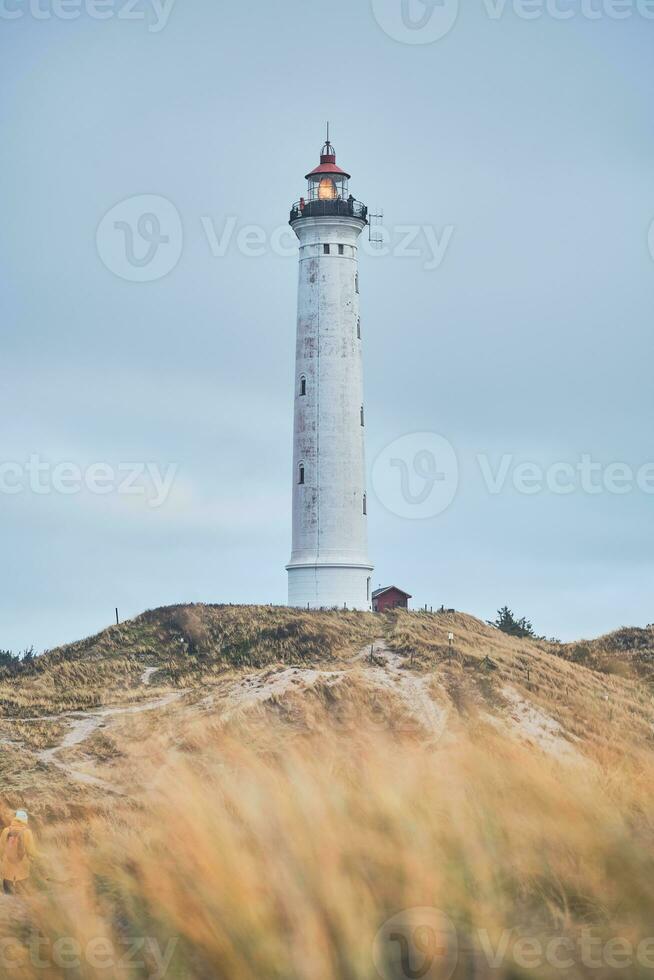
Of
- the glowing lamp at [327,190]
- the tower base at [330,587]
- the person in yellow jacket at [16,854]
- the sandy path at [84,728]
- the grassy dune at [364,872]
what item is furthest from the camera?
the glowing lamp at [327,190]

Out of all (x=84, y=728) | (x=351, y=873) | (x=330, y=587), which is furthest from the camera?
(x=330, y=587)

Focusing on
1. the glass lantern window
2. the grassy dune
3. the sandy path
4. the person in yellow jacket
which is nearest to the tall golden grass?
the grassy dune

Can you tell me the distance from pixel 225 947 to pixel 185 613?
123 feet

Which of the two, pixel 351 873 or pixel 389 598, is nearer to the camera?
pixel 351 873

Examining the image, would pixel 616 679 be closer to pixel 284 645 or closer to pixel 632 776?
pixel 284 645

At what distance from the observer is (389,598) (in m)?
45.8

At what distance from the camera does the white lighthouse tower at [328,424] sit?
42781mm

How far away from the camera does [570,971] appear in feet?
14.4

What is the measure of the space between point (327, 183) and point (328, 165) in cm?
129

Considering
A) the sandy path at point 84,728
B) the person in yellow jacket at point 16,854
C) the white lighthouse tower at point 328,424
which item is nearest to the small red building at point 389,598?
the white lighthouse tower at point 328,424

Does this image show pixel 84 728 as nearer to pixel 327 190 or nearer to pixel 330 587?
pixel 330 587

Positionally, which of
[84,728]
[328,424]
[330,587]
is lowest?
[84,728]

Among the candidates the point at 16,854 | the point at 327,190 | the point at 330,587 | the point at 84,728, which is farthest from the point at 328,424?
the point at 16,854

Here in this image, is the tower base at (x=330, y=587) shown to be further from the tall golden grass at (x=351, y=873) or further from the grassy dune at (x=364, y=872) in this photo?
the tall golden grass at (x=351, y=873)
